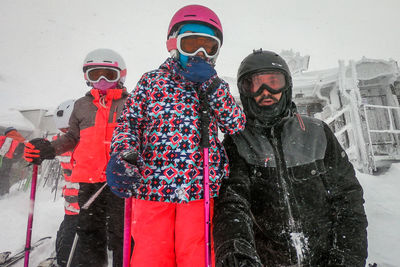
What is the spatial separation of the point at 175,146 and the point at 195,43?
96 centimetres

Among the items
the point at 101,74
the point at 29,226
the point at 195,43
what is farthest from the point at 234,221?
the point at 29,226

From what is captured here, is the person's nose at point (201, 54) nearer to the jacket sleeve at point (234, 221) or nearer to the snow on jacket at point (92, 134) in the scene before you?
the jacket sleeve at point (234, 221)

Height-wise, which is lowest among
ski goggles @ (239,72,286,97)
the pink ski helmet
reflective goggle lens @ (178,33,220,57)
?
ski goggles @ (239,72,286,97)

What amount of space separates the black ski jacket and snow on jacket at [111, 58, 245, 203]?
0.22 metres

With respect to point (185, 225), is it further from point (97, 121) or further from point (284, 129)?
point (97, 121)

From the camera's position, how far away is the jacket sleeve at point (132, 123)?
1.70 metres

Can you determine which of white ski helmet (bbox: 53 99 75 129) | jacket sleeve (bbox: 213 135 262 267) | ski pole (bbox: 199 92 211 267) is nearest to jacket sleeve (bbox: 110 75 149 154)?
ski pole (bbox: 199 92 211 267)

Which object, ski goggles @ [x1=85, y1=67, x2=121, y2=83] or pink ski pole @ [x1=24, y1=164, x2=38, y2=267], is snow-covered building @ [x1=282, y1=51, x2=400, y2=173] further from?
pink ski pole @ [x1=24, y1=164, x2=38, y2=267]

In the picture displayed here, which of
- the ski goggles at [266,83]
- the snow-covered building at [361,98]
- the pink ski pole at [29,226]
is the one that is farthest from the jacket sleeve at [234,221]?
the snow-covered building at [361,98]

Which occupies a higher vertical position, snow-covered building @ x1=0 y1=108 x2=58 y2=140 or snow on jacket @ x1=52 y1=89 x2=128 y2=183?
snow-covered building @ x1=0 y1=108 x2=58 y2=140

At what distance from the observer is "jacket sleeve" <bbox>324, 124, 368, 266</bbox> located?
1695mm

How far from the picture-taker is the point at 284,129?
81.4 inches

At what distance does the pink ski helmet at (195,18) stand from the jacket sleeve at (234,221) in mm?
1119

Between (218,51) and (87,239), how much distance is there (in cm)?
249
